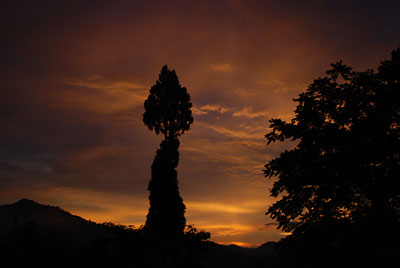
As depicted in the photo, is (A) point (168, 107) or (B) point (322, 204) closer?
(B) point (322, 204)

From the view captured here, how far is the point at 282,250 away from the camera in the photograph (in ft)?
55.9

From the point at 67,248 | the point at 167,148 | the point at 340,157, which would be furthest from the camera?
the point at 167,148

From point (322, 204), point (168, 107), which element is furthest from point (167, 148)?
point (322, 204)

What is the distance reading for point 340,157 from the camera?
699 inches

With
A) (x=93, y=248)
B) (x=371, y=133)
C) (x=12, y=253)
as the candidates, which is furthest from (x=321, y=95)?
(x=12, y=253)

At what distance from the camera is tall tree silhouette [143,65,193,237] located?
100ft

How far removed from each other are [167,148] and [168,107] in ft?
15.0

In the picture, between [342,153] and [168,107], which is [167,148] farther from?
[342,153]

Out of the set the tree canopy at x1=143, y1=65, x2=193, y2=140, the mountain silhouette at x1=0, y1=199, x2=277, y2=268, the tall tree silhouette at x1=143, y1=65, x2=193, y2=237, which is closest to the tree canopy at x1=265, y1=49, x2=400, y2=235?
the mountain silhouette at x1=0, y1=199, x2=277, y2=268

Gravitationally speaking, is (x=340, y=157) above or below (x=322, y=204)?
above

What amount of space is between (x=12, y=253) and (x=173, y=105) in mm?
24426

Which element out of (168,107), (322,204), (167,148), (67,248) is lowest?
(67,248)

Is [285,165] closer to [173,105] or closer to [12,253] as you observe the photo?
[12,253]

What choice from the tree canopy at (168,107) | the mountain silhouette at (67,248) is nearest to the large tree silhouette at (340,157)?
the mountain silhouette at (67,248)
